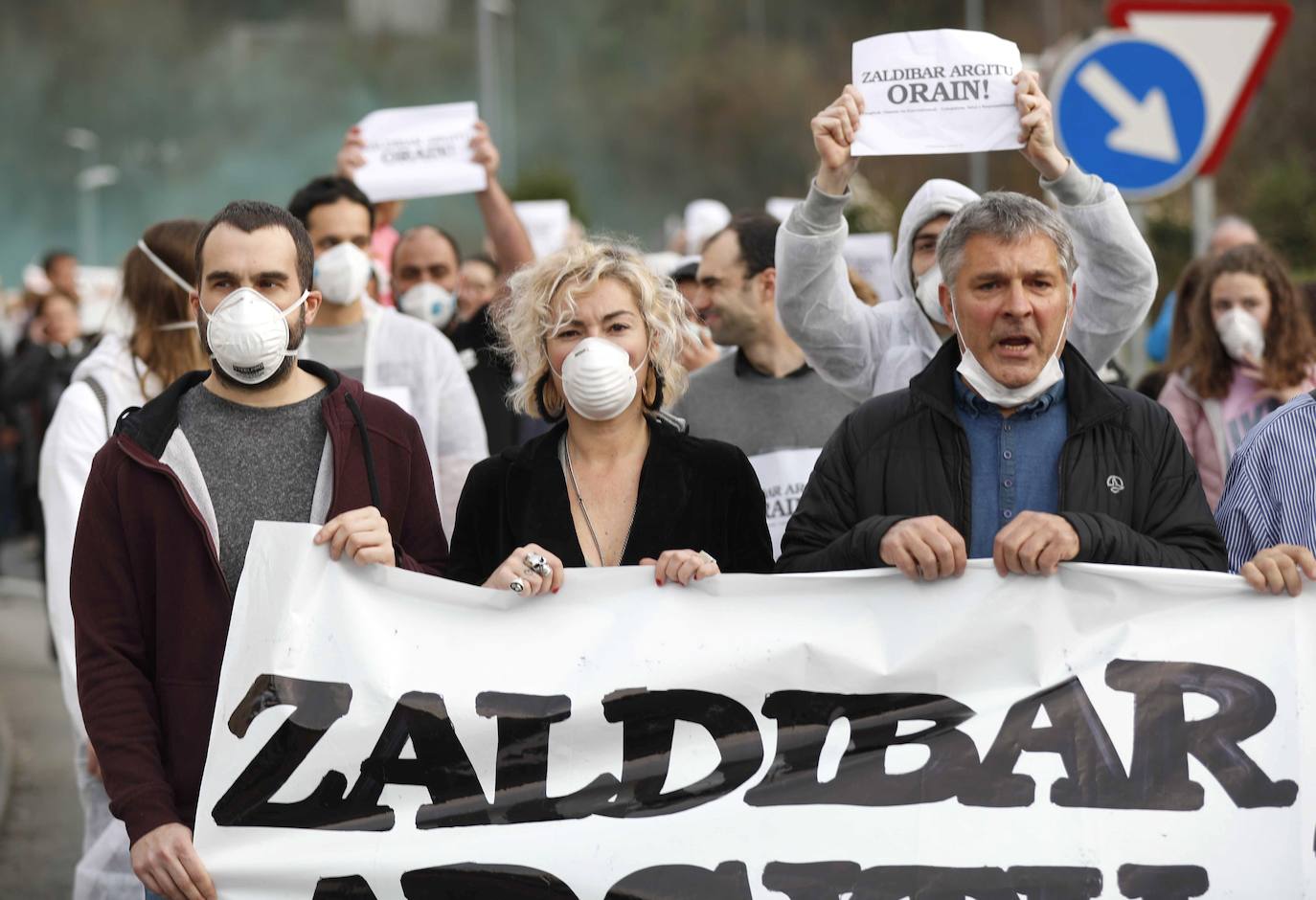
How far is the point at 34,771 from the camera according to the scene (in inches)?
351

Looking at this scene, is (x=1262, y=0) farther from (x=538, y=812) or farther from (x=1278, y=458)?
(x=538, y=812)

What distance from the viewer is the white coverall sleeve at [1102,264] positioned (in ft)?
14.0

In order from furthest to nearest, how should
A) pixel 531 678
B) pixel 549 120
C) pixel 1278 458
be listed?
1. pixel 549 120
2. pixel 1278 458
3. pixel 531 678

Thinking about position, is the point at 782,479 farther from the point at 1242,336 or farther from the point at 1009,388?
the point at 1242,336

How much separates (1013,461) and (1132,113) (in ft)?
13.8

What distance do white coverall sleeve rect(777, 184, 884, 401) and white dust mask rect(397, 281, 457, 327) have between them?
2.81 metres

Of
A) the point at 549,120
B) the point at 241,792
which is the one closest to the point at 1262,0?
the point at 241,792

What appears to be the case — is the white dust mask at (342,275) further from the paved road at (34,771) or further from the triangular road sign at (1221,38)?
the triangular road sign at (1221,38)

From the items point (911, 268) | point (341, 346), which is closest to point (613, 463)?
point (911, 268)

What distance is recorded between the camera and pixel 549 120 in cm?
7125

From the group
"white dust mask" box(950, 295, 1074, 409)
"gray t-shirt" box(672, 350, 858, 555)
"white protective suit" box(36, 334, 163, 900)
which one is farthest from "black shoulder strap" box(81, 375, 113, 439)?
"white dust mask" box(950, 295, 1074, 409)

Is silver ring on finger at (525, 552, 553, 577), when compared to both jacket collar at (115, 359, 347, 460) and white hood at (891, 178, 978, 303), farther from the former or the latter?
white hood at (891, 178, 978, 303)

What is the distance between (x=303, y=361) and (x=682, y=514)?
2.85 feet

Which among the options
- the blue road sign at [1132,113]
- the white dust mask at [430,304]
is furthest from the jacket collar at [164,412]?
the blue road sign at [1132,113]
